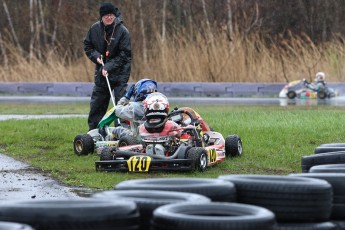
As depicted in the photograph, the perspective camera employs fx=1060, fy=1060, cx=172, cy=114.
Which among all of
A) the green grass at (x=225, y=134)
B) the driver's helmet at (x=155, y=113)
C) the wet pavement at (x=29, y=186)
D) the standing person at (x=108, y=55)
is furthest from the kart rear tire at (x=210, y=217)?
the standing person at (x=108, y=55)

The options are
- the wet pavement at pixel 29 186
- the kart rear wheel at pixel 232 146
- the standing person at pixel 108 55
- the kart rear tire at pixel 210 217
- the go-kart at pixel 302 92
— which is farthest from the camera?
the go-kart at pixel 302 92

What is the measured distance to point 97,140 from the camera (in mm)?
13922

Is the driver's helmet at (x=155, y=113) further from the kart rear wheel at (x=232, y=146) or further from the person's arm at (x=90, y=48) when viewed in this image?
the person's arm at (x=90, y=48)

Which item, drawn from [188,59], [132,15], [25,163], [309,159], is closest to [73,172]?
[25,163]

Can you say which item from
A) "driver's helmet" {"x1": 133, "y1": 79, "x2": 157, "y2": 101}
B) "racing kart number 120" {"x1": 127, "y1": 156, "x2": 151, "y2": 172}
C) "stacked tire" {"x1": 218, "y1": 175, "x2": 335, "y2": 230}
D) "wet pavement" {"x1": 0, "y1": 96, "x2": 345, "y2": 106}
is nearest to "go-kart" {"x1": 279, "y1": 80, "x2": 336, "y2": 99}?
"wet pavement" {"x1": 0, "y1": 96, "x2": 345, "y2": 106}

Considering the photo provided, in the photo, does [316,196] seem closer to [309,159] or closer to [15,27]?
[309,159]

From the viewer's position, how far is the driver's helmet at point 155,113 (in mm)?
11938

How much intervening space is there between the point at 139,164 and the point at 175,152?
47cm

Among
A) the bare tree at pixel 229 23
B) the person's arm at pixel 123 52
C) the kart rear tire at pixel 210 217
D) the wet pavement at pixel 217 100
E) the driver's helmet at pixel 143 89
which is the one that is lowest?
the wet pavement at pixel 217 100

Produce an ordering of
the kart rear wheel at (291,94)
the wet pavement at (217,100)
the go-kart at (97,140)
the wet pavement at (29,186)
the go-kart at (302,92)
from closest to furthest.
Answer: the wet pavement at (29,186), the go-kart at (97,140), the wet pavement at (217,100), the go-kart at (302,92), the kart rear wheel at (291,94)

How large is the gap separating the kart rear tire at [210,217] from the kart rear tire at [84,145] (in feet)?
26.2

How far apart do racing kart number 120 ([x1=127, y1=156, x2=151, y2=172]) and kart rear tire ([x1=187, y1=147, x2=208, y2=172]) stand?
18.1 inches

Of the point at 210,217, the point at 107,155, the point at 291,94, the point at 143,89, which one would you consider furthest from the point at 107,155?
the point at 291,94

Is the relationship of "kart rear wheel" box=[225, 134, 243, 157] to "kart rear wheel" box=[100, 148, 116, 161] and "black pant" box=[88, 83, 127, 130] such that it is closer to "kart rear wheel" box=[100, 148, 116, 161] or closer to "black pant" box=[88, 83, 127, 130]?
"kart rear wheel" box=[100, 148, 116, 161]
